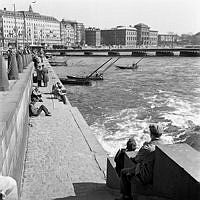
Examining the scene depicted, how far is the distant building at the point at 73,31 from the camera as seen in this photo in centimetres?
13112

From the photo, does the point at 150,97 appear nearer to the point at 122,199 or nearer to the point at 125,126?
the point at 125,126

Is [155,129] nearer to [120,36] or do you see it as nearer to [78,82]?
[78,82]

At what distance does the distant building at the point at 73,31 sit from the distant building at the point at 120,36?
9613mm

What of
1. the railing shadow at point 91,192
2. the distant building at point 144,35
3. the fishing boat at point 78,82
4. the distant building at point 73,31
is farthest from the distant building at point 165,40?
the railing shadow at point 91,192

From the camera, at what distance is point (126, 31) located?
403 feet

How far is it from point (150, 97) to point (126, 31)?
337ft

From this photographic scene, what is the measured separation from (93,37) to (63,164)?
13142cm

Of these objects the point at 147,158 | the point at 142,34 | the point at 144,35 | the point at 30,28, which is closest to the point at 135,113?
the point at 147,158

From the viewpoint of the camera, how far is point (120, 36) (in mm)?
124688

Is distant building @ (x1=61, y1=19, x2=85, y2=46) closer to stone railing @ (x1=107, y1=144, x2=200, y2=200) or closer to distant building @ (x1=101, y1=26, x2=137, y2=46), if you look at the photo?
distant building @ (x1=101, y1=26, x2=137, y2=46)

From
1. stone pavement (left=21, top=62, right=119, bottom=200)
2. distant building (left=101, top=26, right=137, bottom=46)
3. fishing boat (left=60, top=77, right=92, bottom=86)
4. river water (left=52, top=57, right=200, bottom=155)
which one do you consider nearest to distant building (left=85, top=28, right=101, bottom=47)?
distant building (left=101, top=26, right=137, bottom=46)

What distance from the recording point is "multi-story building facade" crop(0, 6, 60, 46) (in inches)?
3219

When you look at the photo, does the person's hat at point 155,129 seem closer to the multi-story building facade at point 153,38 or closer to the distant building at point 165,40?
the multi-story building facade at point 153,38

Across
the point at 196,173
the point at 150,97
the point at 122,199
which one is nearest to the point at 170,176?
the point at 196,173
